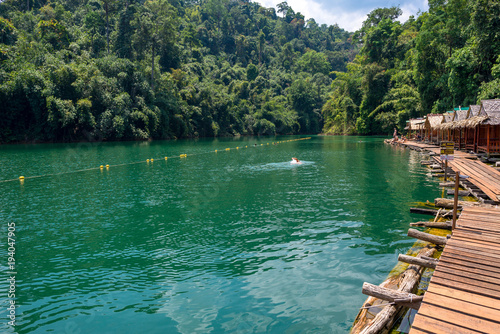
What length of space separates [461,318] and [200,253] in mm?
6934

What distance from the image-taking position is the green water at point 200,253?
23.5ft

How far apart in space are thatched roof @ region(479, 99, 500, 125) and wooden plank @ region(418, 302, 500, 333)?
74.0 feet

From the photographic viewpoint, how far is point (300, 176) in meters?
25.4

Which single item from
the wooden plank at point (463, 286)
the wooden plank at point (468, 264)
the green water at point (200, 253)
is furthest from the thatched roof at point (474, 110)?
the wooden plank at point (463, 286)

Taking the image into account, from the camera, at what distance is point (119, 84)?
66.8 m

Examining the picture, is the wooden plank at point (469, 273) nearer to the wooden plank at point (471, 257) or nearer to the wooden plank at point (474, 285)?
the wooden plank at point (474, 285)

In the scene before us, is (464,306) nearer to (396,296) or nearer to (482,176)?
(396,296)

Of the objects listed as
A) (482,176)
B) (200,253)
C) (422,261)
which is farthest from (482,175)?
(200,253)

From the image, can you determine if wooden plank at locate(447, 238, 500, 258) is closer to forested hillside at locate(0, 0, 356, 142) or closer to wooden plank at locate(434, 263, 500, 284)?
wooden plank at locate(434, 263, 500, 284)

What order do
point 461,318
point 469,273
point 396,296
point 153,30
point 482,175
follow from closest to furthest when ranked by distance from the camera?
point 461,318, point 396,296, point 469,273, point 482,175, point 153,30

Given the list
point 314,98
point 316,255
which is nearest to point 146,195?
point 316,255

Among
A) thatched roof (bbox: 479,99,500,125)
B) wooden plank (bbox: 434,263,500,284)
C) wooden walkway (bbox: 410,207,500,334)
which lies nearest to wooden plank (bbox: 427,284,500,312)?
wooden walkway (bbox: 410,207,500,334)

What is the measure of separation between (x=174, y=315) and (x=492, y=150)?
2721 centimetres

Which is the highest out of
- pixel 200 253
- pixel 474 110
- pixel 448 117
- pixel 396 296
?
pixel 474 110
